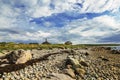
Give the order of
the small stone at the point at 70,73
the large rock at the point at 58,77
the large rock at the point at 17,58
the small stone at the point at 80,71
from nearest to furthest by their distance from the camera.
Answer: the large rock at the point at 58,77
the small stone at the point at 70,73
the small stone at the point at 80,71
the large rock at the point at 17,58

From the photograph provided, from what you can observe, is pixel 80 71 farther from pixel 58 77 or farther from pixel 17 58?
pixel 17 58

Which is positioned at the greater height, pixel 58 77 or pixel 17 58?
pixel 17 58

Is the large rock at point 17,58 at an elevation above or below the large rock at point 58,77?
above

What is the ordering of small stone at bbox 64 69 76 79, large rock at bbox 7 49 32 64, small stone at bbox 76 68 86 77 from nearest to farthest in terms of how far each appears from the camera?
small stone at bbox 64 69 76 79
small stone at bbox 76 68 86 77
large rock at bbox 7 49 32 64

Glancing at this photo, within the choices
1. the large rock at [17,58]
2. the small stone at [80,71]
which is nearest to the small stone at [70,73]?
the small stone at [80,71]

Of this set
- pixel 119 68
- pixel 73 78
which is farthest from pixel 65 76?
pixel 119 68

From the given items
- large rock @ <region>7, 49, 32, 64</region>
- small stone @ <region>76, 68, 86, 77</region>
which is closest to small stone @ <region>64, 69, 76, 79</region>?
small stone @ <region>76, 68, 86, 77</region>

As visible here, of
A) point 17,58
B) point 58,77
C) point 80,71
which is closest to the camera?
point 58,77

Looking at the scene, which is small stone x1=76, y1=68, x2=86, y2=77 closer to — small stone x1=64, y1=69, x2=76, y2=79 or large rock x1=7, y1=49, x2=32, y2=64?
small stone x1=64, y1=69, x2=76, y2=79

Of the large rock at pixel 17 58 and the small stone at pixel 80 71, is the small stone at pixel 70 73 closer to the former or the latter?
the small stone at pixel 80 71

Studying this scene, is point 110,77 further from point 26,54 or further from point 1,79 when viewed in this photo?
point 26,54

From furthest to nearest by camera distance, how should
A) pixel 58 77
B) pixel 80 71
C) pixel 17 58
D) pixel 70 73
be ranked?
pixel 17 58, pixel 80 71, pixel 70 73, pixel 58 77

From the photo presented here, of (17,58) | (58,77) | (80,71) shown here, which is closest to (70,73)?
(80,71)

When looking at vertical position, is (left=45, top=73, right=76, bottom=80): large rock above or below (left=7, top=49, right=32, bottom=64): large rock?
below
